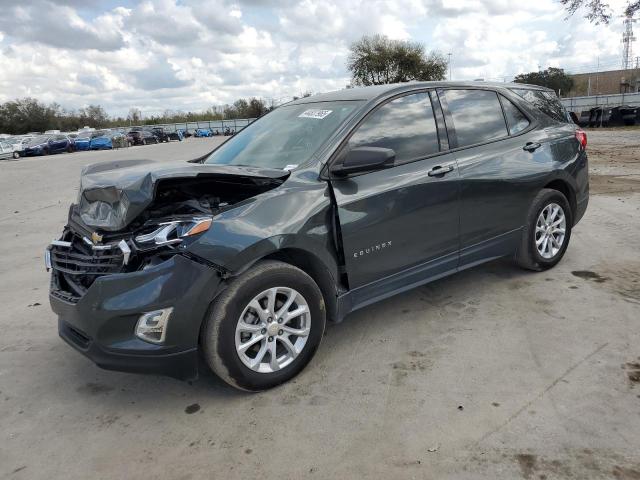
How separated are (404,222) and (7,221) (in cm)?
814

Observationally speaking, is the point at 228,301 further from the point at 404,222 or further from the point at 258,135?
the point at 258,135

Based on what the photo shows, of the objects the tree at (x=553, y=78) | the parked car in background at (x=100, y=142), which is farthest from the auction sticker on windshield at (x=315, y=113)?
the tree at (x=553, y=78)

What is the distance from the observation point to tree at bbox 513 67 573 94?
69.8m

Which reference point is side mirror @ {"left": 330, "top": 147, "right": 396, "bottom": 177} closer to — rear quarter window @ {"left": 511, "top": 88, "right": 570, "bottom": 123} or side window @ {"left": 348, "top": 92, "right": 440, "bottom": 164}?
side window @ {"left": 348, "top": 92, "right": 440, "bottom": 164}

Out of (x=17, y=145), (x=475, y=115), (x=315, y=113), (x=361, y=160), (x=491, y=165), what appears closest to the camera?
(x=361, y=160)

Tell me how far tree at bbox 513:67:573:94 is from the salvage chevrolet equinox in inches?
2831

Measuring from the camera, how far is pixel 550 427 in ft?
8.85

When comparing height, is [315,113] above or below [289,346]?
above

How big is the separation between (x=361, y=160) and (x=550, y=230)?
2530mm

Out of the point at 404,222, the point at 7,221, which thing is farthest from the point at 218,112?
the point at 404,222

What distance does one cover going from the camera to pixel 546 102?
204 inches

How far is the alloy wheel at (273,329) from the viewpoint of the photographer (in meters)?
3.07

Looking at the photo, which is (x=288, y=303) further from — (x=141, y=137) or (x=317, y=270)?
(x=141, y=137)

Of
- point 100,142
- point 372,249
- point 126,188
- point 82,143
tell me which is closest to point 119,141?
point 100,142
